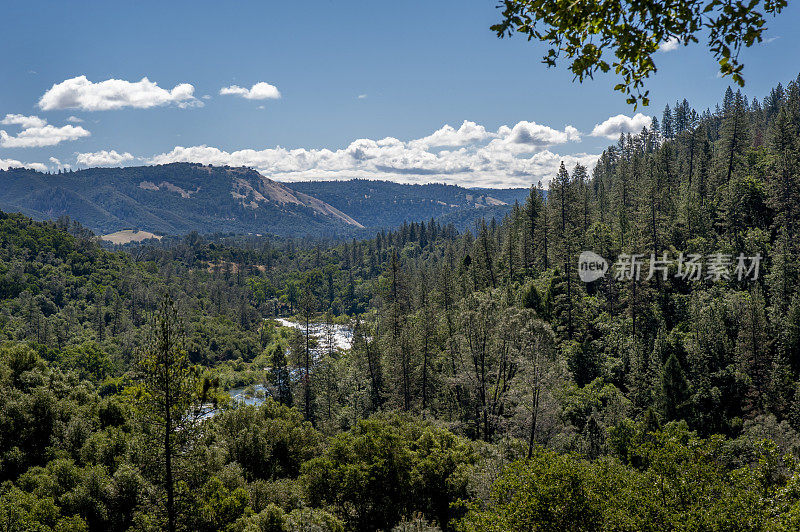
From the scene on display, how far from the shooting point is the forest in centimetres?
1738

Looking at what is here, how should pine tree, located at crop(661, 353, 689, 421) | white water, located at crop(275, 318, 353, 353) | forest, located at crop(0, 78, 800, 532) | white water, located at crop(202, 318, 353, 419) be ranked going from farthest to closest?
white water, located at crop(275, 318, 353, 353), white water, located at crop(202, 318, 353, 419), pine tree, located at crop(661, 353, 689, 421), forest, located at crop(0, 78, 800, 532)

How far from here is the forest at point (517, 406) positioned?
17.4 meters

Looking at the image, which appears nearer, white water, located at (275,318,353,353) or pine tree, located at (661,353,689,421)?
pine tree, located at (661,353,689,421)

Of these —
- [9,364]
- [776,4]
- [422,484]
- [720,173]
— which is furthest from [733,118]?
[9,364]

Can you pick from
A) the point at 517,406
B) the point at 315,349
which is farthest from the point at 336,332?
the point at 517,406

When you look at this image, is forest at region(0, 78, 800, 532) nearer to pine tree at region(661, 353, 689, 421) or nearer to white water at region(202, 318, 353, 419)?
pine tree at region(661, 353, 689, 421)

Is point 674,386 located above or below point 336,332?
above

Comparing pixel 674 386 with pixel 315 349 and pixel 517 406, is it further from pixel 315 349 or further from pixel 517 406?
pixel 315 349

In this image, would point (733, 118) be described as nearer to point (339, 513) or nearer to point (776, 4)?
point (339, 513)

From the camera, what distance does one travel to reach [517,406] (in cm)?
3606

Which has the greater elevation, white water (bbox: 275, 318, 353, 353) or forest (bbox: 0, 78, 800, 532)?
forest (bbox: 0, 78, 800, 532)

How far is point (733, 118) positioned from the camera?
75062 millimetres

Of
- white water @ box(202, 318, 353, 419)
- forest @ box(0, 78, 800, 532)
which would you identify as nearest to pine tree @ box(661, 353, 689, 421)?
forest @ box(0, 78, 800, 532)

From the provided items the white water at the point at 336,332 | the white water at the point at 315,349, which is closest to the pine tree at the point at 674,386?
the white water at the point at 315,349
